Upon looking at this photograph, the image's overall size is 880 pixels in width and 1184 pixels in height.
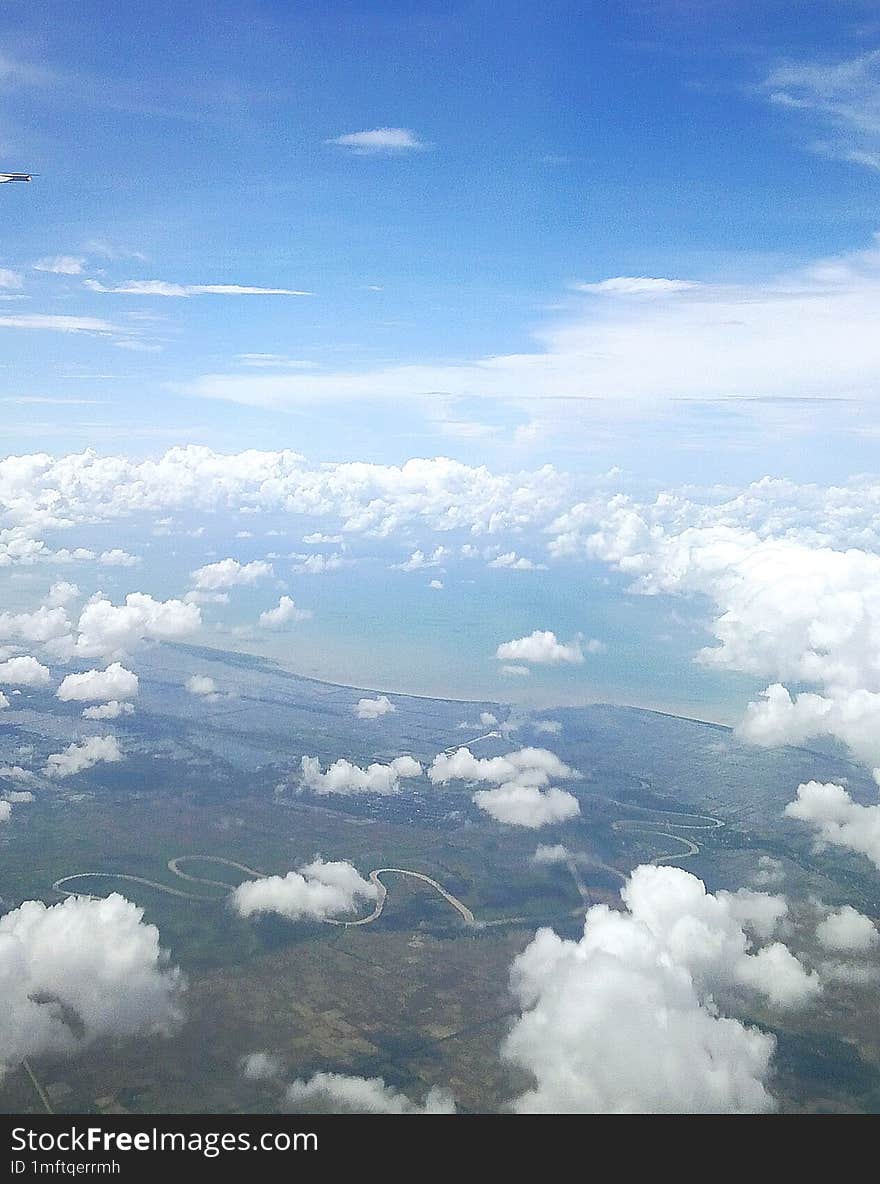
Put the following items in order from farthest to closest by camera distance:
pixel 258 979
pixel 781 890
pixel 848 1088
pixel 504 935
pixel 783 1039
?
pixel 781 890, pixel 504 935, pixel 258 979, pixel 783 1039, pixel 848 1088

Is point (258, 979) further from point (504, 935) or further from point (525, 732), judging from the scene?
point (525, 732)

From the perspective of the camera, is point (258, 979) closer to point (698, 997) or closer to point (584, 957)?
point (584, 957)
